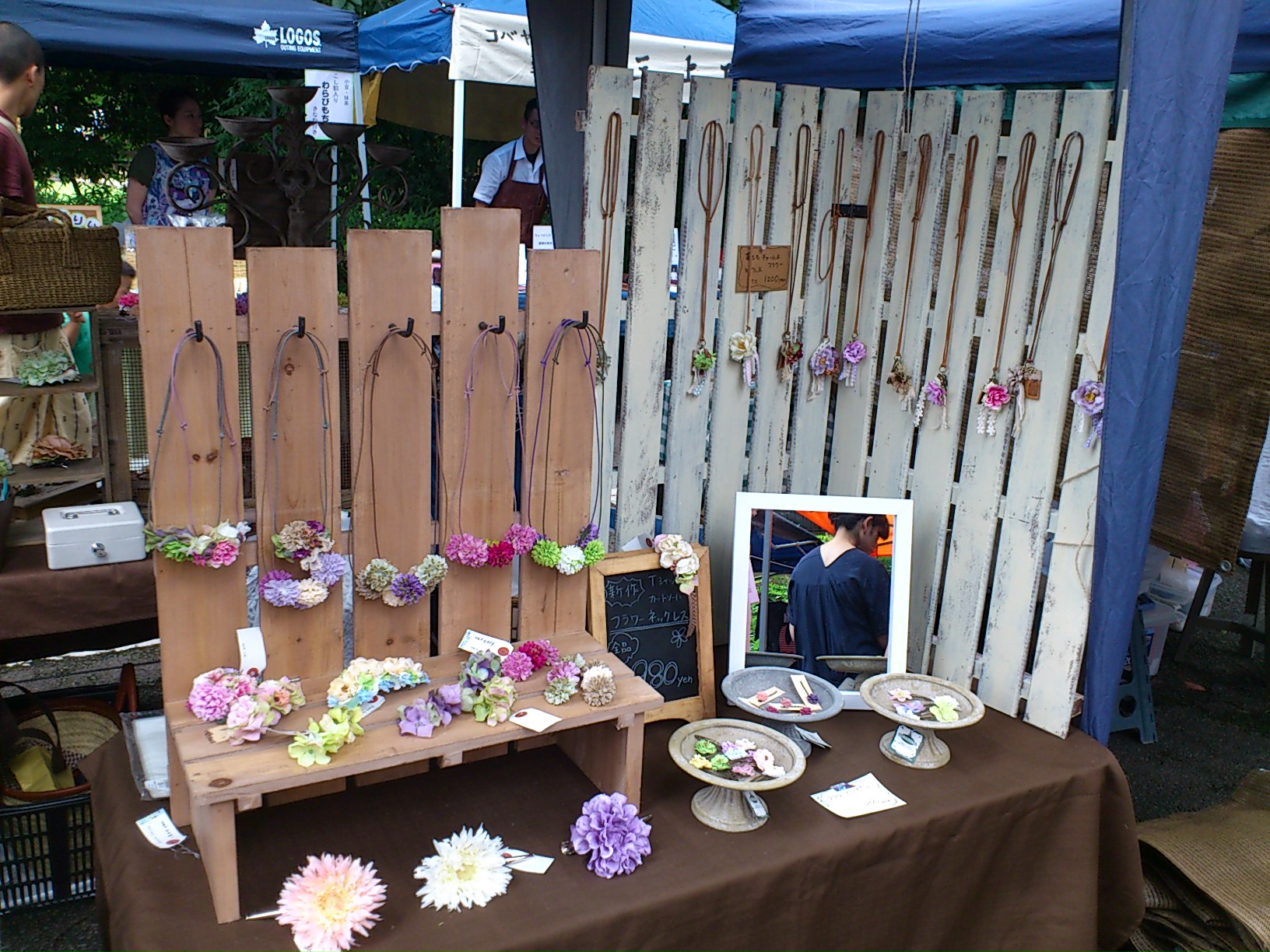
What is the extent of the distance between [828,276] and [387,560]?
1478 mm

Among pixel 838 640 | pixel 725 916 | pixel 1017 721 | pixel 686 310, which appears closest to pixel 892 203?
pixel 686 310

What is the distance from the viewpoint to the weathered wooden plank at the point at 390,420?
2002 mm

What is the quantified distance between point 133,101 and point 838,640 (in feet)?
28.6

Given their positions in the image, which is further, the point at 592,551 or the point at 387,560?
the point at 592,551

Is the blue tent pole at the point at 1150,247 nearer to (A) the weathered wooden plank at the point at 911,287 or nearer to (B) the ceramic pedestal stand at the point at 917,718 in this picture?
(B) the ceramic pedestal stand at the point at 917,718

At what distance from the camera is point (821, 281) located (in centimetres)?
288

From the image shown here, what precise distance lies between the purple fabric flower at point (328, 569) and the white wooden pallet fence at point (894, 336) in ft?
2.77

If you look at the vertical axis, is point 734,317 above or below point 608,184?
below

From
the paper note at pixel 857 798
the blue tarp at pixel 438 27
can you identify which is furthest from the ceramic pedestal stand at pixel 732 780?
the blue tarp at pixel 438 27

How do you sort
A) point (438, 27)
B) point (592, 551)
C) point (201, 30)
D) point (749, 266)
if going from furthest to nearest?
point (438, 27) < point (201, 30) < point (749, 266) < point (592, 551)

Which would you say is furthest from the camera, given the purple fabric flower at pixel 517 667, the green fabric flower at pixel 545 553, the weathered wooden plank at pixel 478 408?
the green fabric flower at pixel 545 553

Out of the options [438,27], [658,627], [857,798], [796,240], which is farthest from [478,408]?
[438,27]

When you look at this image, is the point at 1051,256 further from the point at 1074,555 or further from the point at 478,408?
the point at 478,408

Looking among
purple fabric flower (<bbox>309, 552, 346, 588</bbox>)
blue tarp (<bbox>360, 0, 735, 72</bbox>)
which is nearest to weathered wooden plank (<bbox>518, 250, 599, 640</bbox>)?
purple fabric flower (<bbox>309, 552, 346, 588</bbox>)
